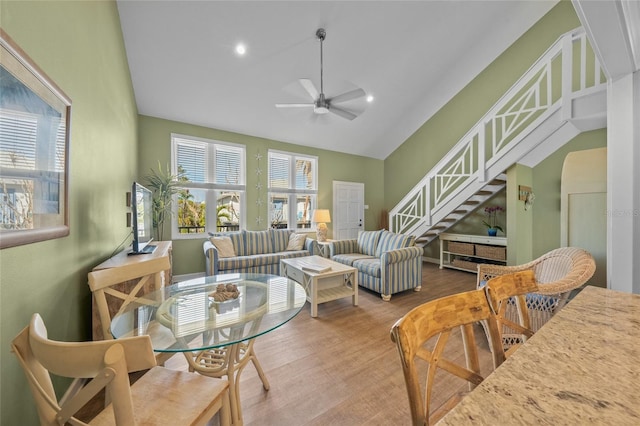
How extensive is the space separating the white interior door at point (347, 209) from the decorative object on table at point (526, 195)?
369 cm

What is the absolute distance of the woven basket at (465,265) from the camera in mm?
4734

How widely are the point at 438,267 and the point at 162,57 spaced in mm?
6293

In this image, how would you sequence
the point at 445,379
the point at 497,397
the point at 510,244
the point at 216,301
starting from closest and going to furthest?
the point at 497,397, the point at 216,301, the point at 445,379, the point at 510,244

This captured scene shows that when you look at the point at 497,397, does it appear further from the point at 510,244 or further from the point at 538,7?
the point at 538,7

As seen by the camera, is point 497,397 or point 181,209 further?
point 181,209

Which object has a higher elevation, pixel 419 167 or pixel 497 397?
pixel 419 167

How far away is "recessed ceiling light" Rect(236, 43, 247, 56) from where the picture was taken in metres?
3.49

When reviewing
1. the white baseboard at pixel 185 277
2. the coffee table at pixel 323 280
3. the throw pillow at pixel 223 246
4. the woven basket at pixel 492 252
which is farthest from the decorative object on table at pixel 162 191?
the woven basket at pixel 492 252

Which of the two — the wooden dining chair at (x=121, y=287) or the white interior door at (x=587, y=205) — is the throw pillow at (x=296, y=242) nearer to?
the wooden dining chair at (x=121, y=287)

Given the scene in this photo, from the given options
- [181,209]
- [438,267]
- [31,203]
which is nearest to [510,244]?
[438,267]

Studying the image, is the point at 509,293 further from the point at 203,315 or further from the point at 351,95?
the point at 351,95

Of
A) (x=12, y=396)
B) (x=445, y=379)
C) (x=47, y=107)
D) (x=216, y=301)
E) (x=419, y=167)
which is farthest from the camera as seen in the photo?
(x=419, y=167)

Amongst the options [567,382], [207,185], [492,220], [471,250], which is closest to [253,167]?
[207,185]

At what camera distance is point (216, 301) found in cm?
160
